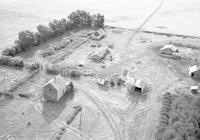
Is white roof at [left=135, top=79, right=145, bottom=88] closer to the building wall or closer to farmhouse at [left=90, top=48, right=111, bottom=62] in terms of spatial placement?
farmhouse at [left=90, top=48, right=111, bottom=62]

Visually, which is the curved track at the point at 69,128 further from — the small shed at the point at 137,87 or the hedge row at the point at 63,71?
the small shed at the point at 137,87

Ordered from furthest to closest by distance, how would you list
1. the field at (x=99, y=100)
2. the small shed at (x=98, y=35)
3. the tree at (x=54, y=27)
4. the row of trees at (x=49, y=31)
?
the tree at (x=54, y=27) → the small shed at (x=98, y=35) → the row of trees at (x=49, y=31) → the field at (x=99, y=100)

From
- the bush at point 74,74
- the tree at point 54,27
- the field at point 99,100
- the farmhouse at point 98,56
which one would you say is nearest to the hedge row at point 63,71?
the bush at point 74,74

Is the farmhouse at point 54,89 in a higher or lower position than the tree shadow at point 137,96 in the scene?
higher

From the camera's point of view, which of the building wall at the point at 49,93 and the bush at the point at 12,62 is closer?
the building wall at the point at 49,93

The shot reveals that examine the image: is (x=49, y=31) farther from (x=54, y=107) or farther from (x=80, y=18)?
(x=54, y=107)

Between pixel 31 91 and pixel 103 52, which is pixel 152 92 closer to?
pixel 103 52

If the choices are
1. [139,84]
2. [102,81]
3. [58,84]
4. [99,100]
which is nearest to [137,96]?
[139,84]
